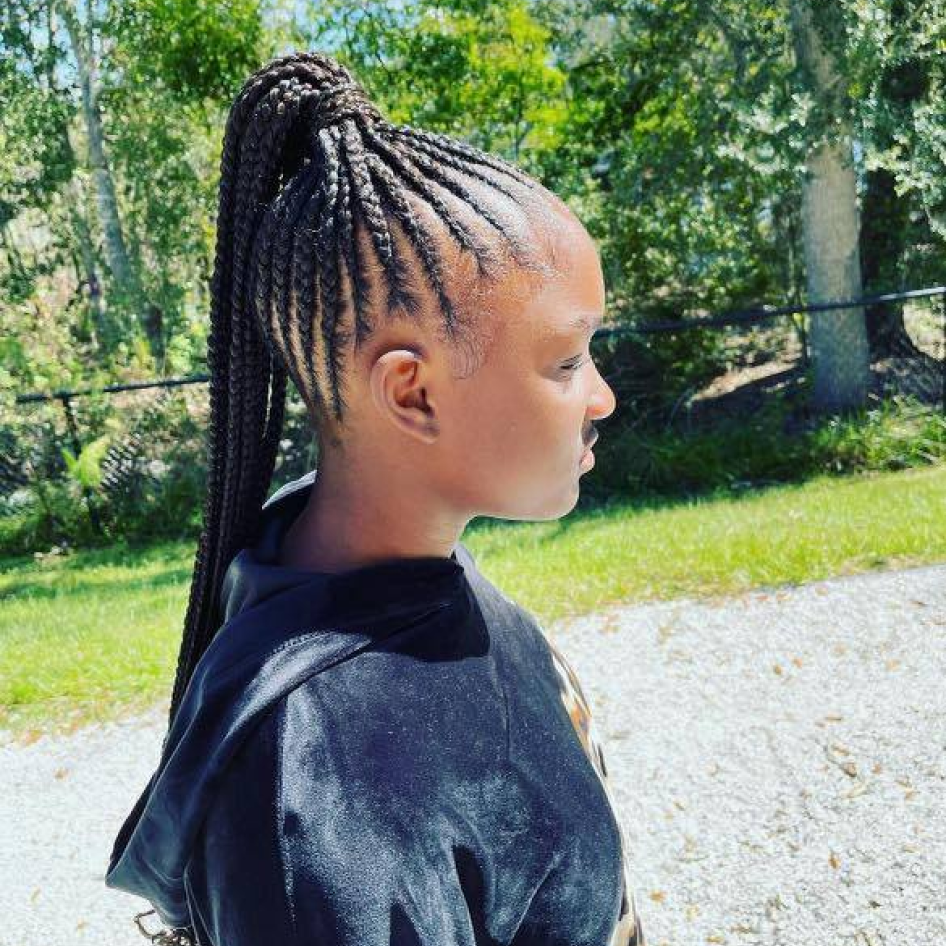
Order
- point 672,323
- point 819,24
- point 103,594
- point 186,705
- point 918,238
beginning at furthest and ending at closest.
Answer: point 918,238 → point 672,323 → point 819,24 → point 103,594 → point 186,705

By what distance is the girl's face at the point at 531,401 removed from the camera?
3.48 ft

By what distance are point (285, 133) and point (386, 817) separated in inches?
27.2

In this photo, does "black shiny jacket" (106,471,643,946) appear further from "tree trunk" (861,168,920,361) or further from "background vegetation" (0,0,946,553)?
"tree trunk" (861,168,920,361)

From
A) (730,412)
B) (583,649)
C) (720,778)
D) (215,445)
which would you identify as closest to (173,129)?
(730,412)

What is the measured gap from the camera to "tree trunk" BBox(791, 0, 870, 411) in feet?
29.2

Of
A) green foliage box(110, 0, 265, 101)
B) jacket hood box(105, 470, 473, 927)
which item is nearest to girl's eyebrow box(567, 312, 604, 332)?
jacket hood box(105, 470, 473, 927)

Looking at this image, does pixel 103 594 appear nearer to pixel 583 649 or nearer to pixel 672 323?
pixel 583 649

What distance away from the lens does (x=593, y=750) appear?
1346 mm

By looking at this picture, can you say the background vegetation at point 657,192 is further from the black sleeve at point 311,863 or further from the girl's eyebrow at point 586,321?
the black sleeve at point 311,863

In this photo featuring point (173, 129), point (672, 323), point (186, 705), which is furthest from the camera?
point (173, 129)

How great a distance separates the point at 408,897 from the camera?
2.97ft

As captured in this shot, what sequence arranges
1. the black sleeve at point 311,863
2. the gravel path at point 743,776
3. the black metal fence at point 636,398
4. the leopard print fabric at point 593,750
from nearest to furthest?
1. the black sleeve at point 311,863
2. the leopard print fabric at point 593,750
3. the gravel path at point 743,776
4. the black metal fence at point 636,398

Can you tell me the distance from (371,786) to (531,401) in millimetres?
397

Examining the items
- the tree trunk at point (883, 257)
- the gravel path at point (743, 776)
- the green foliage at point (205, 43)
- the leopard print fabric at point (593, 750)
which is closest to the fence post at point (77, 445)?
the green foliage at point (205, 43)
